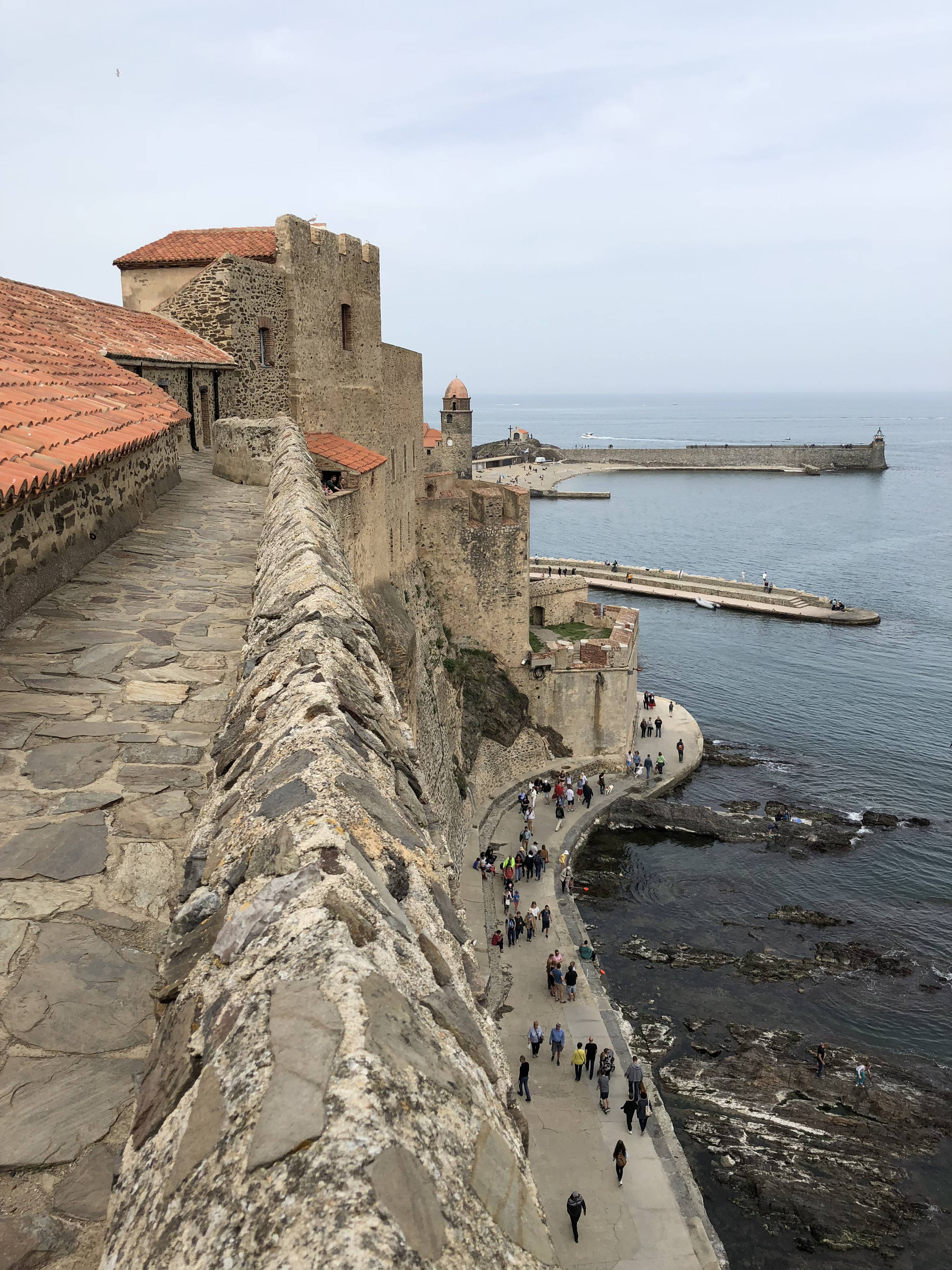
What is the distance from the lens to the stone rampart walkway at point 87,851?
74.6 inches

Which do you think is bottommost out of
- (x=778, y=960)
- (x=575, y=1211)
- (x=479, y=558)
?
(x=778, y=960)

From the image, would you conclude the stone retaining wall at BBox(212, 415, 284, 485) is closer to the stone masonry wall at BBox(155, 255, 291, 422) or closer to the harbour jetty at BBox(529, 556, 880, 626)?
the stone masonry wall at BBox(155, 255, 291, 422)

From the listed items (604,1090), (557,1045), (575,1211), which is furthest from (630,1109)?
(575,1211)

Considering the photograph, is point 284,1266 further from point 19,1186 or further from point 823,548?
point 823,548

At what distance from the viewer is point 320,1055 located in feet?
4.34

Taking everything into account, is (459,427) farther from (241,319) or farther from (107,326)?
(107,326)

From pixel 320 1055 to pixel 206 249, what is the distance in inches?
809

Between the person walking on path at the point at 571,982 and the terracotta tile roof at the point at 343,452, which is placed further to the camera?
the person walking on path at the point at 571,982

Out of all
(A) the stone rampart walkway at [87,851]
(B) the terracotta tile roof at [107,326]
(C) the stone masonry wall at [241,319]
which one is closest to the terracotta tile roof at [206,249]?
(C) the stone masonry wall at [241,319]

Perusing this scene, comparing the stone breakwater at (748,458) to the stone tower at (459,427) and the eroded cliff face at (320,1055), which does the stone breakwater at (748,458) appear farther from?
the eroded cliff face at (320,1055)

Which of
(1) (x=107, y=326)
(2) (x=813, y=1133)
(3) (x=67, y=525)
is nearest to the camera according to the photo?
(3) (x=67, y=525)

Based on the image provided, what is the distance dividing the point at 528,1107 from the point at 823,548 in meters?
69.9

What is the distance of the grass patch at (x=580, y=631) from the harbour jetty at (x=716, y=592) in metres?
22.7

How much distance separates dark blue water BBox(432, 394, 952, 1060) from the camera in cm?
2334
